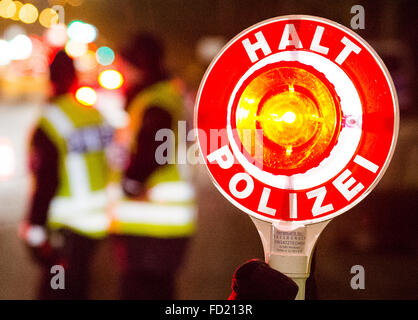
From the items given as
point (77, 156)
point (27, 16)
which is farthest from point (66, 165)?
point (27, 16)

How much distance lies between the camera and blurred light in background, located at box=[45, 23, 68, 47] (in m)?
2.80

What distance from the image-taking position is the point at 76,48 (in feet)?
12.1

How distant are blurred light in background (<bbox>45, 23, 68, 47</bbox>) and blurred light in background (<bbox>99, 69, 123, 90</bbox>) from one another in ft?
1.41

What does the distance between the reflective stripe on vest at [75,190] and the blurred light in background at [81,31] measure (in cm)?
124

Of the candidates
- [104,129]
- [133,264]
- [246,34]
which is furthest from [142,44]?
[246,34]

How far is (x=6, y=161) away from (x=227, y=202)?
2.35m

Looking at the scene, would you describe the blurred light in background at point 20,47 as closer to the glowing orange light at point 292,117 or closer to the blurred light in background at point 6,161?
the blurred light in background at point 6,161

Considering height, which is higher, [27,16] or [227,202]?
[27,16]

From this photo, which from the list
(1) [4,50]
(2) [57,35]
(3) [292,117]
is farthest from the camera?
(1) [4,50]

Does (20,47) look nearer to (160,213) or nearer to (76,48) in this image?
(76,48)

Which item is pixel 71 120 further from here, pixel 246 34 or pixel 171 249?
pixel 246 34

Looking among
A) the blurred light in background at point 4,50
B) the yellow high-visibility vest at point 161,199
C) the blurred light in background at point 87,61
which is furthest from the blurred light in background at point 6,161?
the yellow high-visibility vest at point 161,199

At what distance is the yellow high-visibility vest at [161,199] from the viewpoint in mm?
1869

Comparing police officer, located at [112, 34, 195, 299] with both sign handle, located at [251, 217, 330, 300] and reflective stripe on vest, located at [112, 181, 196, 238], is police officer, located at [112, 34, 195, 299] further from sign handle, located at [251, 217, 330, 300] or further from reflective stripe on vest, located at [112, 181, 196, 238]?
sign handle, located at [251, 217, 330, 300]
